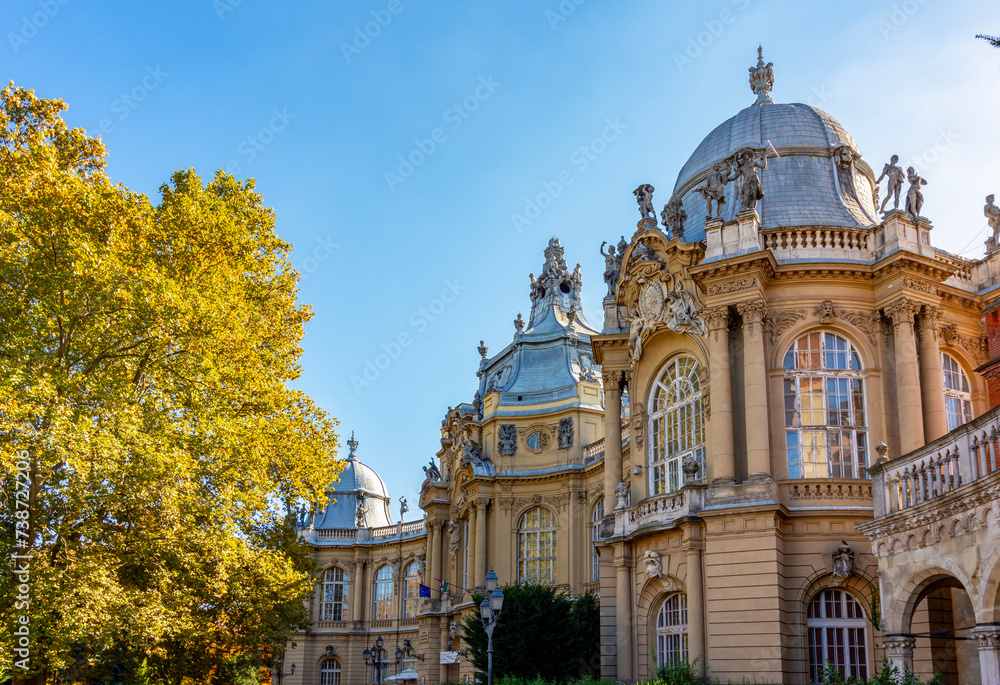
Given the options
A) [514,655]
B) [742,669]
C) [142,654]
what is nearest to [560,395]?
[514,655]

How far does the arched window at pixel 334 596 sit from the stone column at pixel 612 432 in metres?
36.2

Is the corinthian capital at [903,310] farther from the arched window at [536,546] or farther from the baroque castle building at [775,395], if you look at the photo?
the arched window at [536,546]

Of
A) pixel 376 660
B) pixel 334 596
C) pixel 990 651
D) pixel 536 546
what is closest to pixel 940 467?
pixel 990 651

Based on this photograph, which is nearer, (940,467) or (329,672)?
(940,467)

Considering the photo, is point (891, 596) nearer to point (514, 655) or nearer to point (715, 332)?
point (715, 332)

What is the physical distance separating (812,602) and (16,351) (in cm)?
1743

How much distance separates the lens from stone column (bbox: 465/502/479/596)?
43094 mm

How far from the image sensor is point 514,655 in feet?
98.2

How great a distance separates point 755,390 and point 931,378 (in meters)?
4.37

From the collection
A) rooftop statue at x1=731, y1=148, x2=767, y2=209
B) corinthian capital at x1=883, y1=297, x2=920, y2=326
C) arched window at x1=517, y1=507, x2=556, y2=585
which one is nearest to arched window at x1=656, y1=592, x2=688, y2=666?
corinthian capital at x1=883, y1=297, x2=920, y2=326

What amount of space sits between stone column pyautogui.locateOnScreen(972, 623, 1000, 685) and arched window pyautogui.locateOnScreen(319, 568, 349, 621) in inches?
2044

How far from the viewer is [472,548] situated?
43906 mm

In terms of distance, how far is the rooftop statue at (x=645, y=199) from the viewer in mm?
27719

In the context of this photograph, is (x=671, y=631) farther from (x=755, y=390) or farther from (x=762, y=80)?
(x=762, y=80)
